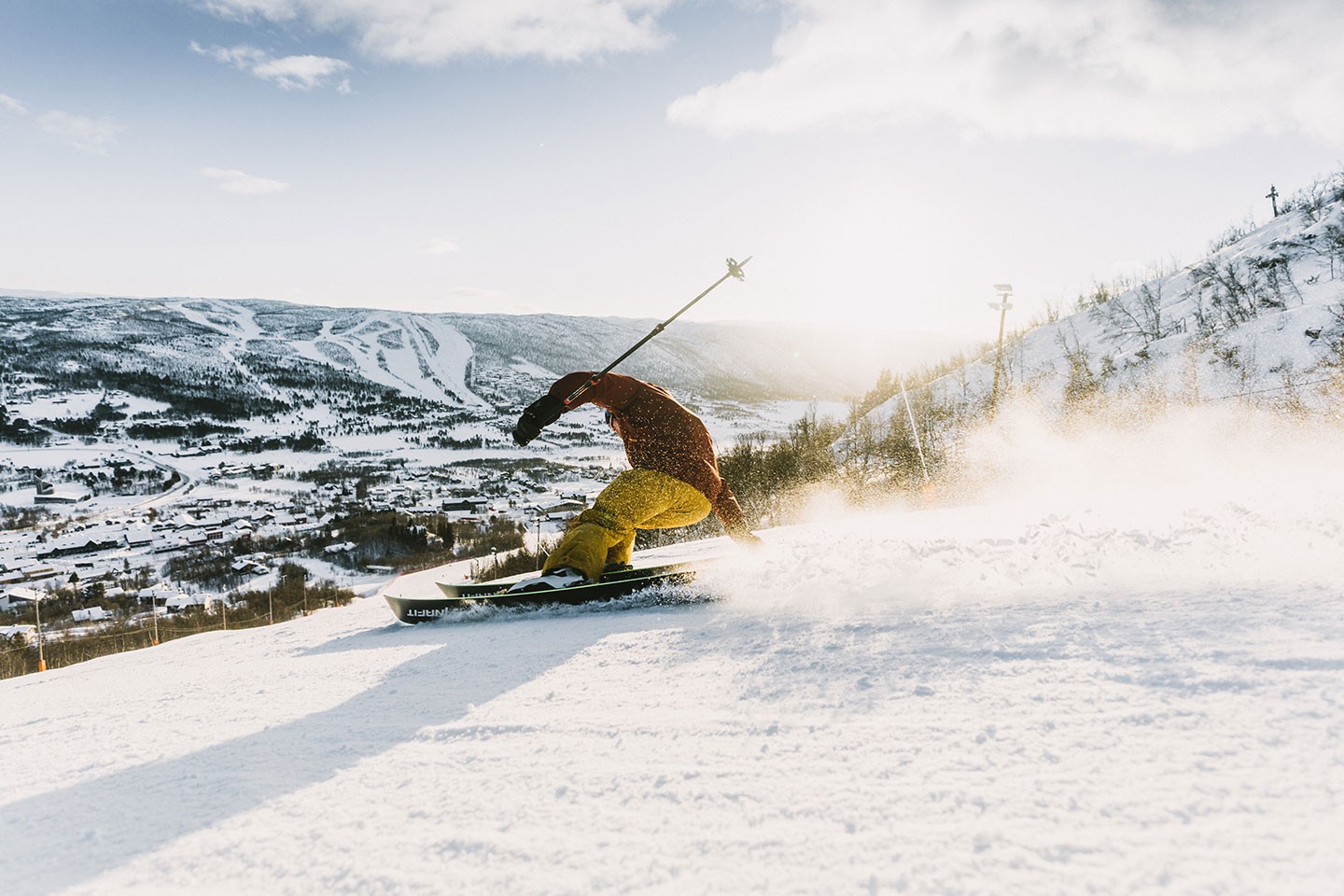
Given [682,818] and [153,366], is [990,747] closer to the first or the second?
[682,818]

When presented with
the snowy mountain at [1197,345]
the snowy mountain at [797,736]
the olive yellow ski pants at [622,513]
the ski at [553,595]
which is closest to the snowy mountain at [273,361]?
the snowy mountain at [1197,345]

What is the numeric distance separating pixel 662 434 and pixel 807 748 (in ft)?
10.5

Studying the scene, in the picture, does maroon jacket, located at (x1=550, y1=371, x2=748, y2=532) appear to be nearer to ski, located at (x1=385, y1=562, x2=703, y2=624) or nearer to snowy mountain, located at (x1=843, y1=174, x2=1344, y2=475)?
ski, located at (x1=385, y1=562, x2=703, y2=624)

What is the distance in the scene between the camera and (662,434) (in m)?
4.70

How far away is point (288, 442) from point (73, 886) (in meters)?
116

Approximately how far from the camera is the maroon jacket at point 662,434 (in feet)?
15.4

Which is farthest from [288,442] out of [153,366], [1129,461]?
[1129,461]

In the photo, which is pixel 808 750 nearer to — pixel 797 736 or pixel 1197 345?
pixel 797 736

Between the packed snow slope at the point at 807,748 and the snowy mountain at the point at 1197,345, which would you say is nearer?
the packed snow slope at the point at 807,748

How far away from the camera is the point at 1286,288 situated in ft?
84.3

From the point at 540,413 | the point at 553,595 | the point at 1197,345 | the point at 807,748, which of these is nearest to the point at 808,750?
the point at 807,748

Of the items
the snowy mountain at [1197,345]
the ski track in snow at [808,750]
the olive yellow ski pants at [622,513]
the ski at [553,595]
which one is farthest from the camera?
the snowy mountain at [1197,345]

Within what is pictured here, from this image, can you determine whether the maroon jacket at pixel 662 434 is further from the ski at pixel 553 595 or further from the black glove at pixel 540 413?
the ski at pixel 553 595

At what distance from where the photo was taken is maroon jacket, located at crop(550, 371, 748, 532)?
469 centimetres
